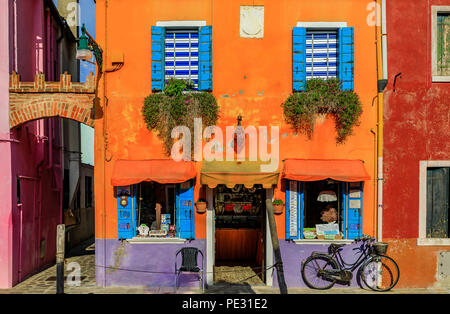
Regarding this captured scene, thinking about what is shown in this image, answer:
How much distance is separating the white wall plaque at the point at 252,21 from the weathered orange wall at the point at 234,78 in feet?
0.34

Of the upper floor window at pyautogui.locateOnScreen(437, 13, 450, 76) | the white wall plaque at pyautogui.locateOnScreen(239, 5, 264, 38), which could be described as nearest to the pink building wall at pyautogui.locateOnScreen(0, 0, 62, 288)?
the white wall plaque at pyautogui.locateOnScreen(239, 5, 264, 38)

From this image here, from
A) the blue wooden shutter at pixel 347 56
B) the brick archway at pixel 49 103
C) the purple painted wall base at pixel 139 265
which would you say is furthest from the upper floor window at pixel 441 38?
the brick archway at pixel 49 103

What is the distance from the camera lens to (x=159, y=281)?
8664mm

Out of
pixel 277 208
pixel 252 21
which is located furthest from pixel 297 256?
pixel 252 21

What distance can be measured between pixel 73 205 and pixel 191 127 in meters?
7.57

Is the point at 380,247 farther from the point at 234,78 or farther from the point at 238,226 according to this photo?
the point at 234,78

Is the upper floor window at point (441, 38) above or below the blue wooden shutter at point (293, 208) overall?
above

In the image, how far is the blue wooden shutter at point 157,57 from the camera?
8719 mm

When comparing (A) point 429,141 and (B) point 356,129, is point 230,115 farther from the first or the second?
(A) point 429,141

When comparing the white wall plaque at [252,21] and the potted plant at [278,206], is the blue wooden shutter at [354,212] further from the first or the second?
the white wall plaque at [252,21]

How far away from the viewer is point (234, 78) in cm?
879

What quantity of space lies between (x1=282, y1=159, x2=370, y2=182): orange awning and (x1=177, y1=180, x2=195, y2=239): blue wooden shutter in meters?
2.23

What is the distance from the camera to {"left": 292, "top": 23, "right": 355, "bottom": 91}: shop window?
8.66 metres

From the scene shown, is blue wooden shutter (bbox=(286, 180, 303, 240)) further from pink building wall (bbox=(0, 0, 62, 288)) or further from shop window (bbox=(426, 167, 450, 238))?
pink building wall (bbox=(0, 0, 62, 288))
